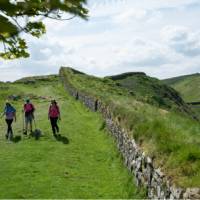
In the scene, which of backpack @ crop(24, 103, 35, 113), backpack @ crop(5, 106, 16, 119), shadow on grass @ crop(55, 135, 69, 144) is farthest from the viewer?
backpack @ crop(24, 103, 35, 113)

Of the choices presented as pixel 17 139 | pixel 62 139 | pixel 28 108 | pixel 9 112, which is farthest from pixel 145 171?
pixel 28 108

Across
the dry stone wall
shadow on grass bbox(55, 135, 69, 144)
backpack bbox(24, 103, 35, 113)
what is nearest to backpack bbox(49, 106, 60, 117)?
shadow on grass bbox(55, 135, 69, 144)

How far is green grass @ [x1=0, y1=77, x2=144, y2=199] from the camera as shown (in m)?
17.4

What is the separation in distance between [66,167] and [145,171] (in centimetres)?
598

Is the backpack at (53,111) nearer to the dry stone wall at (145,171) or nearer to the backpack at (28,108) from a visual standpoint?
the backpack at (28,108)

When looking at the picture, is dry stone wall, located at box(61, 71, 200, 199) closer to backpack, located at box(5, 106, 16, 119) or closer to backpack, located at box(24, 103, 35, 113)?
backpack, located at box(24, 103, 35, 113)

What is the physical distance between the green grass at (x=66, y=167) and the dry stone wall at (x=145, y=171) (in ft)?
1.53

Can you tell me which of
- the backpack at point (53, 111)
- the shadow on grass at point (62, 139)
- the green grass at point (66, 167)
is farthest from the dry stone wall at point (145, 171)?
the backpack at point (53, 111)

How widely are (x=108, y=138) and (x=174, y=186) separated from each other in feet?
52.2

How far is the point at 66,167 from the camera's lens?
2098cm

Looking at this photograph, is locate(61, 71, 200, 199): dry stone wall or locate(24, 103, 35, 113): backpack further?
locate(24, 103, 35, 113): backpack

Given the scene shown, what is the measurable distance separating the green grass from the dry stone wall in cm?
47

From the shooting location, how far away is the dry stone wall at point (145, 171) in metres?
11.4

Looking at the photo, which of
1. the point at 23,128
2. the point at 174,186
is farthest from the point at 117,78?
the point at 174,186
